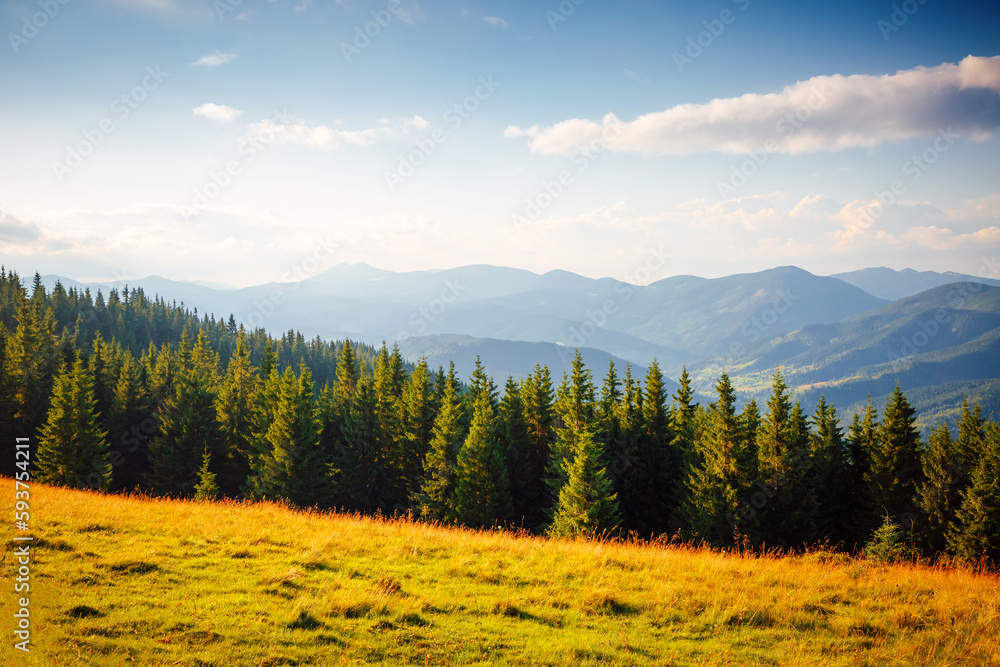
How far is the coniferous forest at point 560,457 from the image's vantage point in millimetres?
32281

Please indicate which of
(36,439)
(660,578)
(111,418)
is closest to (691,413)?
(660,578)

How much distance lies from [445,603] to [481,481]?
89.9ft

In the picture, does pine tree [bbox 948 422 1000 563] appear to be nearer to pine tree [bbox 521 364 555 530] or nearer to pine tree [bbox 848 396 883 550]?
pine tree [bbox 848 396 883 550]

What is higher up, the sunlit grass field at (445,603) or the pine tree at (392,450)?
the sunlit grass field at (445,603)

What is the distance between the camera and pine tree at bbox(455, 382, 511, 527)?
35125 mm

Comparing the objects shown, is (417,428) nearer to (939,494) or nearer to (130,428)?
(130,428)

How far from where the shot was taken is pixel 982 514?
31547mm

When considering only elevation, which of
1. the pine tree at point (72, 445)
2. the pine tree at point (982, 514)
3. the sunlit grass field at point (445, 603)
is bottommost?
the pine tree at point (982, 514)

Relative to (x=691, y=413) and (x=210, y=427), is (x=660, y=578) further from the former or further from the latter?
(x=210, y=427)

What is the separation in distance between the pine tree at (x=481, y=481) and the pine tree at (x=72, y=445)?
29.1 m

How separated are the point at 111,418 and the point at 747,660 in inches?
2559

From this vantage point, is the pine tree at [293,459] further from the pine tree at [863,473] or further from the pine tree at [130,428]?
the pine tree at [863,473]

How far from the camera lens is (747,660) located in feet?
23.6

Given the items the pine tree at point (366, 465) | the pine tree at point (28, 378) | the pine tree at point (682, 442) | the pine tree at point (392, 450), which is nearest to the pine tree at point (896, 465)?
the pine tree at point (682, 442)
